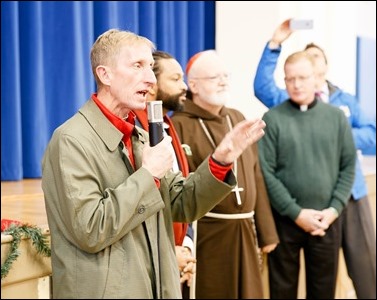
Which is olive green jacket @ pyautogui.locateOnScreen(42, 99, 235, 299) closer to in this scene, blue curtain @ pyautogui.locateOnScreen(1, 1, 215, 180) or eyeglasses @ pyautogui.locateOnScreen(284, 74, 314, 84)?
eyeglasses @ pyautogui.locateOnScreen(284, 74, 314, 84)

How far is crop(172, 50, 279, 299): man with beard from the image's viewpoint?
3.03 metres

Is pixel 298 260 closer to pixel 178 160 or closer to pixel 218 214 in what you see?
pixel 218 214

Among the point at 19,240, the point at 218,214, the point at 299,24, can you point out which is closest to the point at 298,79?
the point at 299,24

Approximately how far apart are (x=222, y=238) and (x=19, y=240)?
1040 mm

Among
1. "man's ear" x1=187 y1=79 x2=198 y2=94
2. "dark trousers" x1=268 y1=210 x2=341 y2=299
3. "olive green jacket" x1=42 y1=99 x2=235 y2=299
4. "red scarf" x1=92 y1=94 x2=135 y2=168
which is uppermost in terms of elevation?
"red scarf" x1=92 y1=94 x2=135 y2=168

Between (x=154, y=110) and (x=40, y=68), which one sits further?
(x=40, y=68)

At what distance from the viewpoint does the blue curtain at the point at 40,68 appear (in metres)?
4.00

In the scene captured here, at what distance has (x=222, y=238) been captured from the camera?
304 cm

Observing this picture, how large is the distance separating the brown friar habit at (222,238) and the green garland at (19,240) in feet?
2.91

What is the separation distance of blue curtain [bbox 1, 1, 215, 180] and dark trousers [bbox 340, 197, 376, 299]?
182cm

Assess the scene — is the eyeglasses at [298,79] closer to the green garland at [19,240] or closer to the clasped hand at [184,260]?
the clasped hand at [184,260]

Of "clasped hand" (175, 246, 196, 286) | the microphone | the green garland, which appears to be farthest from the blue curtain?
the microphone

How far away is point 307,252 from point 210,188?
1.85 meters

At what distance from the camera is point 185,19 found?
200 inches
